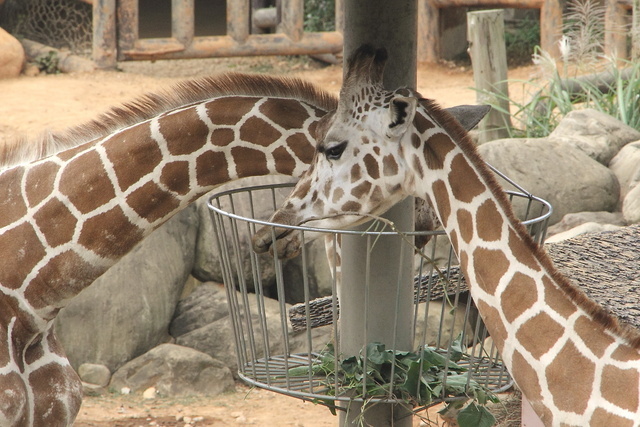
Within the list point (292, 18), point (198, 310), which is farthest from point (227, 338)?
point (292, 18)

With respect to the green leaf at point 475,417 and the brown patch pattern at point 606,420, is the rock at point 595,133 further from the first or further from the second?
the brown patch pattern at point 606,420

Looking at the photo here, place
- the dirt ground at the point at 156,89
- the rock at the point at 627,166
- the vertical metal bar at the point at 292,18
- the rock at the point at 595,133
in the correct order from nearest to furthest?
the dirt ground at the point at 156,89, the rock at the point at 627,166, the rock at the point at 595,133, the vertical metal bar at the point at 292,18

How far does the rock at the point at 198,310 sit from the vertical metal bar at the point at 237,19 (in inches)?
211

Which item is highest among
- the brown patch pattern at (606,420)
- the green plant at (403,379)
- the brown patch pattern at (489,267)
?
the brown patch pattern at (489,267)

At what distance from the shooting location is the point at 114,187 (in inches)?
111

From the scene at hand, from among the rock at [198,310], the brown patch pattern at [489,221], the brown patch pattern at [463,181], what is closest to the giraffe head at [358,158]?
the brown patch pattern at [463,181]

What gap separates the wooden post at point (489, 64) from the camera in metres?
7.48

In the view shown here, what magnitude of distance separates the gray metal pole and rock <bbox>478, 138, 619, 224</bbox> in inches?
141

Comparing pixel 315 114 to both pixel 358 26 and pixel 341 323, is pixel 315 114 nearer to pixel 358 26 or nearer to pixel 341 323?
pixel 358 26

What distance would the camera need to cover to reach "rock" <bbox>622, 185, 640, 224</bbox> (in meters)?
5.95

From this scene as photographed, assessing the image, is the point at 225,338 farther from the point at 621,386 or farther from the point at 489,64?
the point at 621,386

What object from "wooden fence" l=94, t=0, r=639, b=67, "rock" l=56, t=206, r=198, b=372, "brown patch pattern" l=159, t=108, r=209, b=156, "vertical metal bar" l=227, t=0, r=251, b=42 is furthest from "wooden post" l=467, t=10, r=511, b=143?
"brown patch pattern" l=159, t=108, r=209, b=156

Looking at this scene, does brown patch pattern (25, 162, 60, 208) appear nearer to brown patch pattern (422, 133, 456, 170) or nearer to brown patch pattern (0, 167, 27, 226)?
brown patch pattern (0, 167, 27, 226)

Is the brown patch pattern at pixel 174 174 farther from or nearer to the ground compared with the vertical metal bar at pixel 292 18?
nearer to the ground
